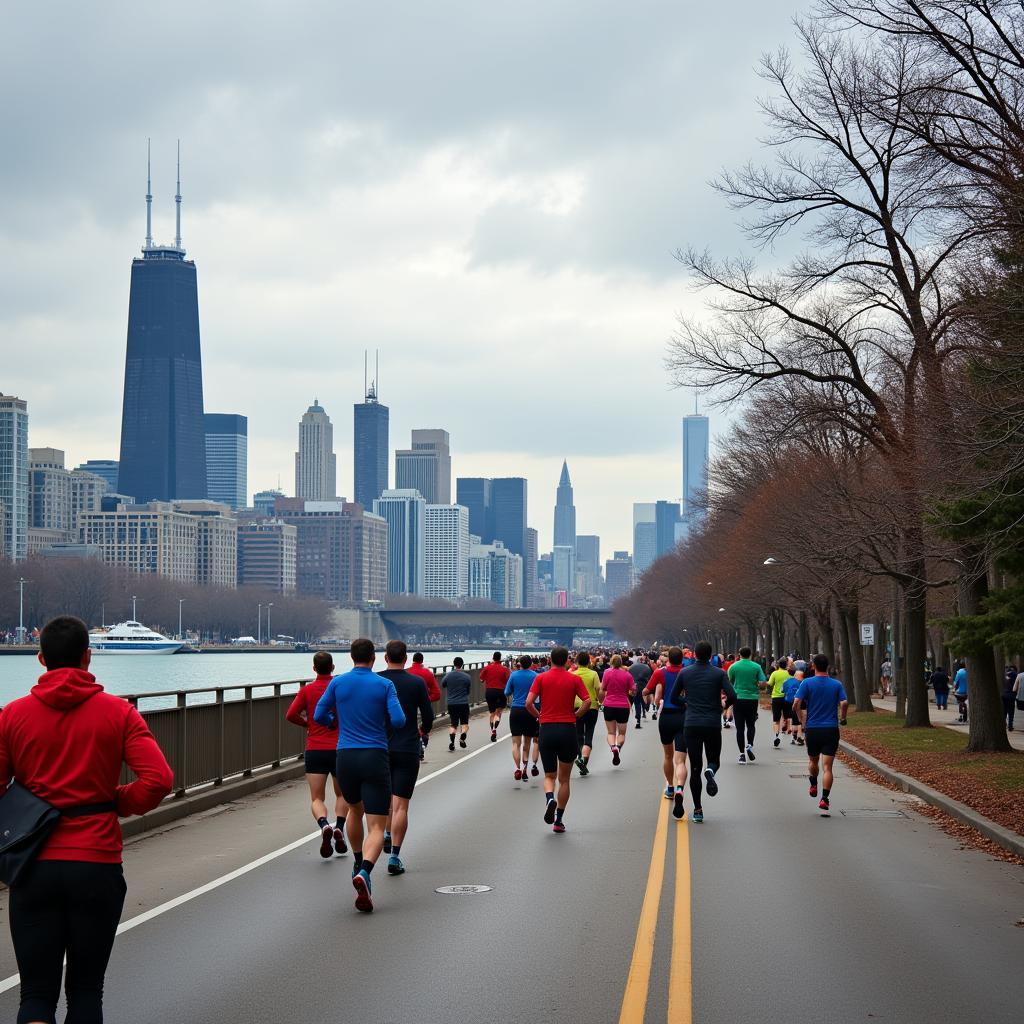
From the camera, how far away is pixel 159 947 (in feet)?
29.4

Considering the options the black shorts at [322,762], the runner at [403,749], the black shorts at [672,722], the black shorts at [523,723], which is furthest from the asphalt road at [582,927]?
the black shorts at [523,723]

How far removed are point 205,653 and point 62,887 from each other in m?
178

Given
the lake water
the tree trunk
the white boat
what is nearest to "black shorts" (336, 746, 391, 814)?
the tree trunk

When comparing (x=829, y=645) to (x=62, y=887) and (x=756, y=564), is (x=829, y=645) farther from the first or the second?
(x=62, y=887)

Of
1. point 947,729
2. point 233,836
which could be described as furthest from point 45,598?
point 233,836

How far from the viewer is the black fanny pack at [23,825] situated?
529 cm

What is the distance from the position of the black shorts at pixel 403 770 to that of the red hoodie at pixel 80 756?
20.6 feet

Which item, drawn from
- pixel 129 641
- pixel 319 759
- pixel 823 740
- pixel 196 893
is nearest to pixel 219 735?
pixel 319 759

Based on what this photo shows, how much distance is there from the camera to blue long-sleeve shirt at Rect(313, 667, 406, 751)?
10742mm

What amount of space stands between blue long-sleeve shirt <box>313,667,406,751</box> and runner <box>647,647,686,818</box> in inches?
232

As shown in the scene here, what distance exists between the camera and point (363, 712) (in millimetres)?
Result: 10742

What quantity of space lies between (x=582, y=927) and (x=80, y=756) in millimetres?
4936

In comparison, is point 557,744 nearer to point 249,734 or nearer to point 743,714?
point 249,734

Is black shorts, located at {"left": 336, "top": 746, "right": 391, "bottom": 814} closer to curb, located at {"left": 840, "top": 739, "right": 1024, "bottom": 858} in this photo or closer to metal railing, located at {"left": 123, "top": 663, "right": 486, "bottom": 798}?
metal railing, located at {"left": 123, "top": 663, "right": 486, "bottom": 798}
